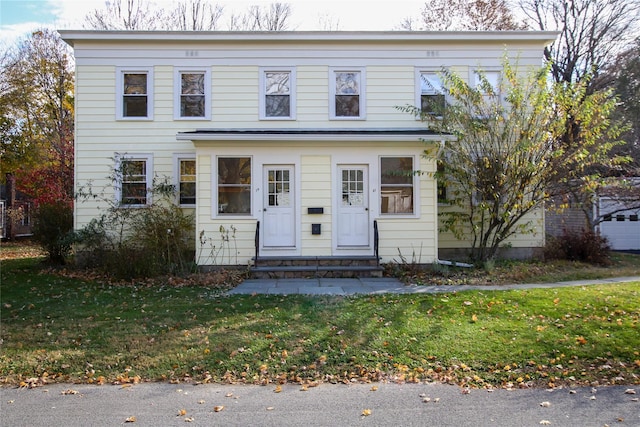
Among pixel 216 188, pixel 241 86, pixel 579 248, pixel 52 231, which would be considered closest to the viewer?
pixel 216 188

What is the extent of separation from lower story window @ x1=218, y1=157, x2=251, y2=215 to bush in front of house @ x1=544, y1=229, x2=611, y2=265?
8617mm

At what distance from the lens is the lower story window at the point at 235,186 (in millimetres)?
12109

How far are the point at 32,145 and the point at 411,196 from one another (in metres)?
17.4

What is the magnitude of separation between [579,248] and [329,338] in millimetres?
9865

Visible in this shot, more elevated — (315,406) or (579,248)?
(579,248)

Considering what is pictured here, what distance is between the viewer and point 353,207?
1220 centimetres

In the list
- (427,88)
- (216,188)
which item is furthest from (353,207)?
(427,88)

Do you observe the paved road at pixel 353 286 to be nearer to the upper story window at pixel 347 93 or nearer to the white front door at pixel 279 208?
the white front door at pixel 279 208

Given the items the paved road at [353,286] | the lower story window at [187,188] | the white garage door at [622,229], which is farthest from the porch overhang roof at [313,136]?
the white garage door at [622,229]

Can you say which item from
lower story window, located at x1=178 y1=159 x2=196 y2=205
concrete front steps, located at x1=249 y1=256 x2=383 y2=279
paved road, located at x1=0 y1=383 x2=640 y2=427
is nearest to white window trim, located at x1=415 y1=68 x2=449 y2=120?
concrete front steps, located at x1=249 y1=256 x2=383 y2=279

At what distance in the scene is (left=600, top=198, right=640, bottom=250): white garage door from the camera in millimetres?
17484

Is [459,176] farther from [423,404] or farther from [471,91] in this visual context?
[423,404]

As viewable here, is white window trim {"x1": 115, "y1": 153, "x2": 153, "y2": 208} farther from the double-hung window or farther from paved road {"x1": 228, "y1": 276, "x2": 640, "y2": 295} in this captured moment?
the double-hung window

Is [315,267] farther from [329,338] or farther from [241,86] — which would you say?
[241,86]
